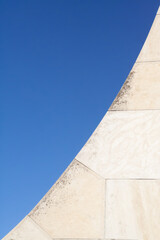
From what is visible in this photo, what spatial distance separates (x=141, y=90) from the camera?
5332mm

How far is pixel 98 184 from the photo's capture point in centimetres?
475

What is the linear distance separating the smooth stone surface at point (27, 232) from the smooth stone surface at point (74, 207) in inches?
2.8

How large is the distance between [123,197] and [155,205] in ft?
1.50

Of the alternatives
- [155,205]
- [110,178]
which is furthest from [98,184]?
[155,205]

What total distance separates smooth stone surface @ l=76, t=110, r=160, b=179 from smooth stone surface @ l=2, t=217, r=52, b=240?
1.20 metres

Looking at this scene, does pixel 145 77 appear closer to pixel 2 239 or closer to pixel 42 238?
pixel 42 238

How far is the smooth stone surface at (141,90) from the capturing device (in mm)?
5203

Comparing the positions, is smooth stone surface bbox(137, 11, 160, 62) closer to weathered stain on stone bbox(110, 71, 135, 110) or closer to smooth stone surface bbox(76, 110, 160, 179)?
weathered stain on stone bbox(110, 71, 135, 110)

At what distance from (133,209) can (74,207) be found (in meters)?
0.86

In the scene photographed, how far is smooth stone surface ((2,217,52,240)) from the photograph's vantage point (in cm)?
456

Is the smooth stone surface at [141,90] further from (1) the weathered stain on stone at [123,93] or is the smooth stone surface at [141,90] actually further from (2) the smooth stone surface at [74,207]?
(2) the smooth stone surface at [74,207]

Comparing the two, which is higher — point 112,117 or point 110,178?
point 112,117

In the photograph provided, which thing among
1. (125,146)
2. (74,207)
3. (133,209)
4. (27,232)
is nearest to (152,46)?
(125,146)

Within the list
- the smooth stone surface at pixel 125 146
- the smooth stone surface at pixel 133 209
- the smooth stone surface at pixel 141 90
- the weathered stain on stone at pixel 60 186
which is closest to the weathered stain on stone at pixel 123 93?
the smooth stone surface at pixel 141 90
